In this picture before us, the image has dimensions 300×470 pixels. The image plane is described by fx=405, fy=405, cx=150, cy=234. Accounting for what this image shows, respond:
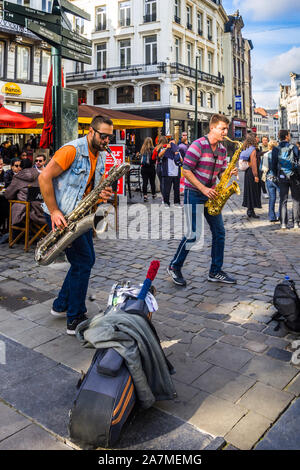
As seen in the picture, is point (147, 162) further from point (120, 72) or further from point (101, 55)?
point (101, 55)

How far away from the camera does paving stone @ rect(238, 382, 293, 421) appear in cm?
259

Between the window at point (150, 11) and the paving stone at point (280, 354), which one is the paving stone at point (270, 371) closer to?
the paving stone at point (280, 354)

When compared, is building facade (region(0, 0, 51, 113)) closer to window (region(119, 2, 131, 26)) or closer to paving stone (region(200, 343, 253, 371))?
window (region(119, 2, 131, 26))

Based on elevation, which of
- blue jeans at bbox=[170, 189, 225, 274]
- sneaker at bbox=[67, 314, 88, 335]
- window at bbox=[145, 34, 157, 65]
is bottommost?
sneaker at bbox=[67, 314, 88, 335]

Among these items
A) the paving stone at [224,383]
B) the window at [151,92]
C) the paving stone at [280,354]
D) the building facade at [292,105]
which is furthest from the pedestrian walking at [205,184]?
the building facade at [292,105]

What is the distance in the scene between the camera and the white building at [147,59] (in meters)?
36.8

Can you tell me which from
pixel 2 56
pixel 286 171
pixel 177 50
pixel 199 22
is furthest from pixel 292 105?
pixel 286 171

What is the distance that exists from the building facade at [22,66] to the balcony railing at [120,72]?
31.2 feet

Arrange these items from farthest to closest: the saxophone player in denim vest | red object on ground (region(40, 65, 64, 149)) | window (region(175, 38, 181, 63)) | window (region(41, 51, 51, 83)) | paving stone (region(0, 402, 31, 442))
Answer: window (region(175, 38, 181, 63)), window (region(41, 51, 51, 83)), red object on ground (region(40, 65, 64, 149)), the saxophone player in denim vest, paving stone (region(0, 402, 31, 442))

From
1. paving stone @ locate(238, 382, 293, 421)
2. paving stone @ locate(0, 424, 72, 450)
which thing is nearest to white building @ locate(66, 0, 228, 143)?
paving stone @ locate(238, 382, 293, 421)

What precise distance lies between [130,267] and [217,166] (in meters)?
2.02

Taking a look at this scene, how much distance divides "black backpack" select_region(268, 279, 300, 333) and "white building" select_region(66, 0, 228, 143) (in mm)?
34153

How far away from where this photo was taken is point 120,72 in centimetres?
3806

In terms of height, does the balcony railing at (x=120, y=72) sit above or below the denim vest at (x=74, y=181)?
above
